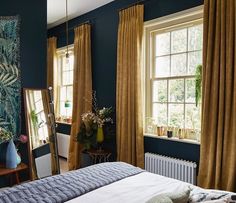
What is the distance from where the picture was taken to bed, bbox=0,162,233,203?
1.69 meters

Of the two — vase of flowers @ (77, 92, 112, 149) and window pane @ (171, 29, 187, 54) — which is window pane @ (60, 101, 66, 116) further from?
window pane @ (171, 29, 187, 54)

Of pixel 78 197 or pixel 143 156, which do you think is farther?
pixel 143 156

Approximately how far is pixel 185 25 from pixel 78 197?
2.53 meters

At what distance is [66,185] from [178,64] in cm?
223

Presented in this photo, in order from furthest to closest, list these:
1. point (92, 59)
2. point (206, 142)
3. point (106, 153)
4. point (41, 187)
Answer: point (92, 59) < point (106, 153) < point (206, 142) < point (41, 187)

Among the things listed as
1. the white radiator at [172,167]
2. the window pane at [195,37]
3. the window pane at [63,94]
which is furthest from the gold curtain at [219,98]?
the window pane at [63,94]

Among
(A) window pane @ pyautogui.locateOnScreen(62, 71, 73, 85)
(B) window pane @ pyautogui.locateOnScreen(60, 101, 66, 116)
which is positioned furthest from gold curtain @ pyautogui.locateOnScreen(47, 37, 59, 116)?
(A) window pane @ pyautogui.locateOnScreen(62, 71, 73, 85)

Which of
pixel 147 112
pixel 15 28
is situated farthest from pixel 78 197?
pixel 15 28

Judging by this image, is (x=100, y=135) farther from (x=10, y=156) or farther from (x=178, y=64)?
(x=178, y=64)

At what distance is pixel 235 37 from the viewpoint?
2.52 metres

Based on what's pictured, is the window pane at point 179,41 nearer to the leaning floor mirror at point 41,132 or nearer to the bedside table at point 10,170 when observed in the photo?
the leaning floor mirror at point 41,132

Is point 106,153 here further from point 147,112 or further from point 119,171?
point 119,171

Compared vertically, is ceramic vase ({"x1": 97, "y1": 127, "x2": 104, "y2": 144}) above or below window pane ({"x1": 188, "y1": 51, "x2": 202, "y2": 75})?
below

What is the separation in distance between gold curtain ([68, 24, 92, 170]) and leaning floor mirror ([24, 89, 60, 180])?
800 millimetres
